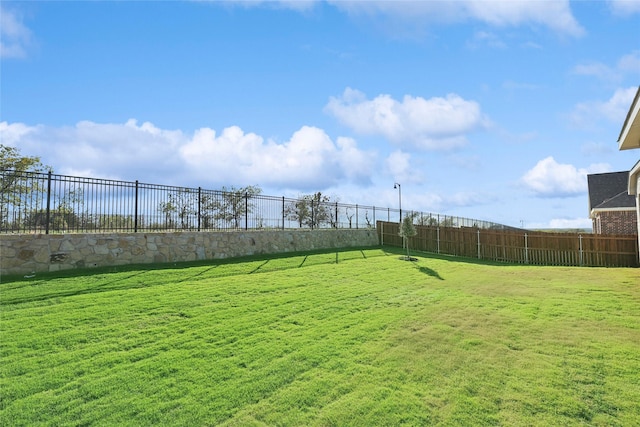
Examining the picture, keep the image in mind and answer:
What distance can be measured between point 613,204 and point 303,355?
26.8 metres

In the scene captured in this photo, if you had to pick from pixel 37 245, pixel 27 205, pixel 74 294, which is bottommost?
pixel 74 294

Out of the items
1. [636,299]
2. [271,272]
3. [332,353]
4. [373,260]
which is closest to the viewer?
[332,353]

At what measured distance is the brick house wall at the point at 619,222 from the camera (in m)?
22.3

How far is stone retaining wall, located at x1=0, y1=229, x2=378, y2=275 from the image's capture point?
30.2 ft

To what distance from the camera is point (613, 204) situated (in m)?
22.9

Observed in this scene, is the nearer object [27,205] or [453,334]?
[453,334]

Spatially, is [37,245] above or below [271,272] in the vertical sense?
above

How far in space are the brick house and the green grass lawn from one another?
1778 centimetres

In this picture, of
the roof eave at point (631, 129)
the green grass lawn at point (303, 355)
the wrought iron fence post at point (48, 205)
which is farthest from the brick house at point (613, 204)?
the wrought iron fence post at point (48, 205)

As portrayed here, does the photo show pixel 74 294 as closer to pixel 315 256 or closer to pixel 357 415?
pixel 357 415

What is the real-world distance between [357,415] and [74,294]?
697 centimetres

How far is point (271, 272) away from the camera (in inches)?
439

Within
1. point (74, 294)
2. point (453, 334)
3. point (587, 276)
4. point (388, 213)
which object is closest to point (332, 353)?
point (453, 334)

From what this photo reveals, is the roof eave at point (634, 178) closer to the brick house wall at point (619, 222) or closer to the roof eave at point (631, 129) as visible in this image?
the roof eave at point (631, 129)
